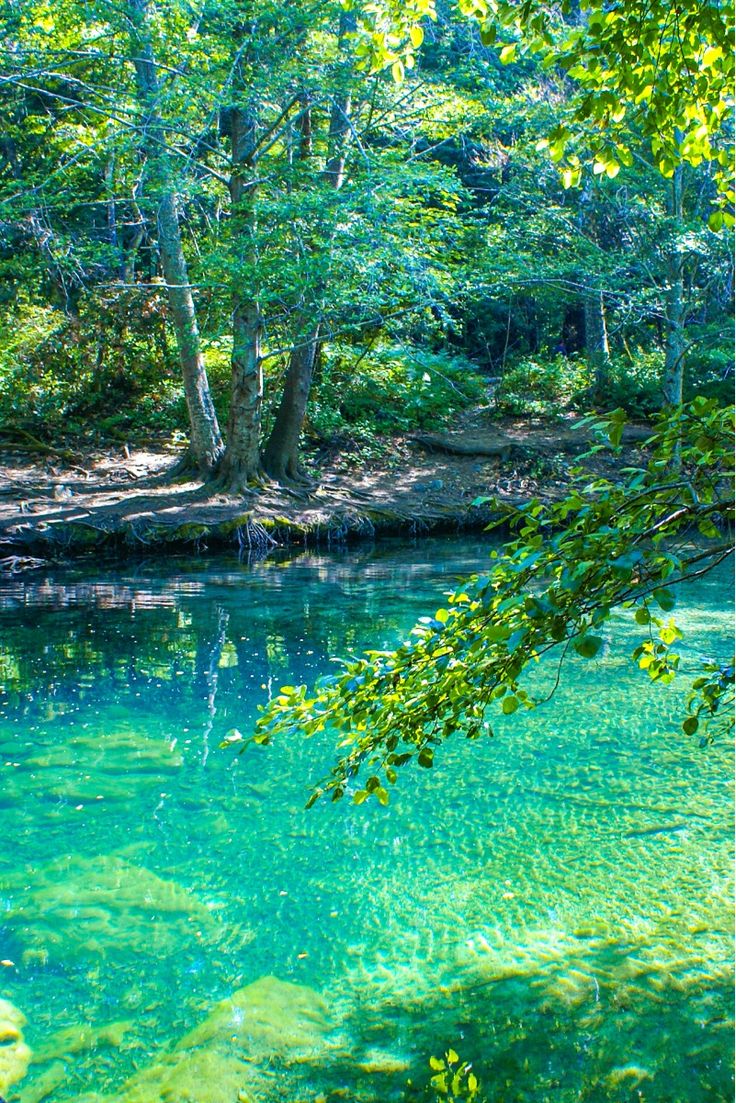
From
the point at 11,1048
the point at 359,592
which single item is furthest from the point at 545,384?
the point at 11,1048

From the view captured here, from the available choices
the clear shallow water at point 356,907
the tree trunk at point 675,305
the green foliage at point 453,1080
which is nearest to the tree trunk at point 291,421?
the tree trunk at point 675,305

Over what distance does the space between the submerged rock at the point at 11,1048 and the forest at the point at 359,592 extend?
17mm

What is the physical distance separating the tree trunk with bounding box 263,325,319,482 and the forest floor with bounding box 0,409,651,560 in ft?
2.34

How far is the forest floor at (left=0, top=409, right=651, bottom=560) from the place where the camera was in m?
15.7

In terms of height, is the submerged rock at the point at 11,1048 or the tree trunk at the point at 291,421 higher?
the tree trunk at the point at 291,421

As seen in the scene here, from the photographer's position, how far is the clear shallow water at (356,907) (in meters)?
3.73

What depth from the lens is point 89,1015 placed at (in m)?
4.04

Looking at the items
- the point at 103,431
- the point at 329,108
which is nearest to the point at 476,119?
the point at 329,108

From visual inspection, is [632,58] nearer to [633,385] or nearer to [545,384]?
[633,385]

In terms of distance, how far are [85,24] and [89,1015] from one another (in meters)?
16.1

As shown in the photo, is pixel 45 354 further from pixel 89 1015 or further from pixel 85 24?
pixel 89 1015

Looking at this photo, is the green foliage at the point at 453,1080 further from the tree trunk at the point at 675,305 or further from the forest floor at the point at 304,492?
the tree trunk at the point at 675,305

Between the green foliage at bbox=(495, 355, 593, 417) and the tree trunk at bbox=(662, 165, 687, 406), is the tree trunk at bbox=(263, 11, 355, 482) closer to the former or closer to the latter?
the green foliage at bbox=(495, 355, 593, 417)

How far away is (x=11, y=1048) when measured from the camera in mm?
3824
